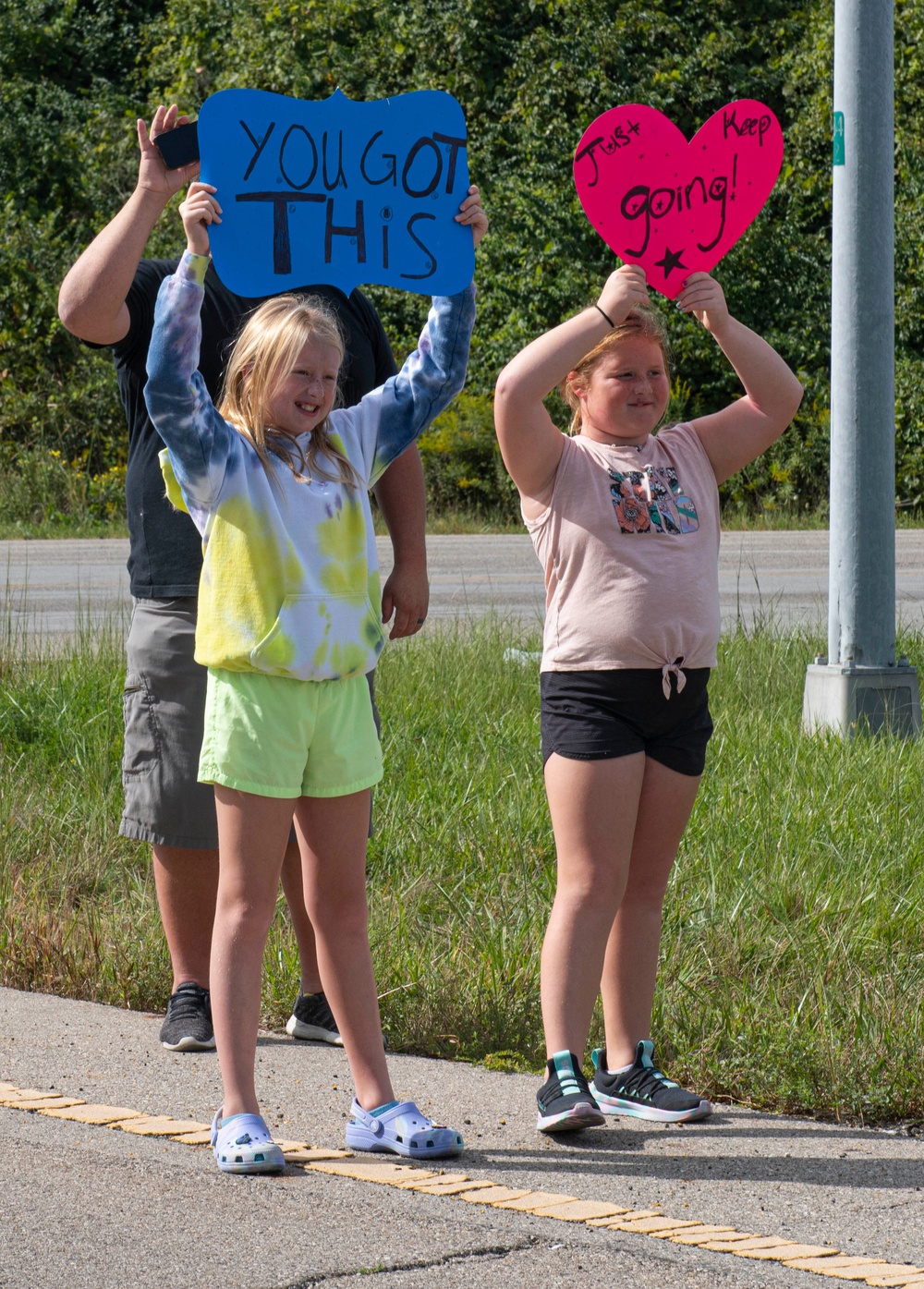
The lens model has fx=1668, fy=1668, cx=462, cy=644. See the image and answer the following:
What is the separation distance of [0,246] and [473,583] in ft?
37.3

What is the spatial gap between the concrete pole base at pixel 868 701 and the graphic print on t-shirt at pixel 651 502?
3.33 m

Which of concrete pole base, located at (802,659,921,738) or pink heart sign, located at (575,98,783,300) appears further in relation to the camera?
concrete pole base, located at (802,659,921,738)

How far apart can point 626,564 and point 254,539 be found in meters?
0.75

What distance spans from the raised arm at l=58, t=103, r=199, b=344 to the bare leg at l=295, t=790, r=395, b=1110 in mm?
Result: 1141

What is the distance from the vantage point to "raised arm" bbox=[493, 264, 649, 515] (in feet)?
10.9

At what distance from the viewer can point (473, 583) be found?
14609 millimetres

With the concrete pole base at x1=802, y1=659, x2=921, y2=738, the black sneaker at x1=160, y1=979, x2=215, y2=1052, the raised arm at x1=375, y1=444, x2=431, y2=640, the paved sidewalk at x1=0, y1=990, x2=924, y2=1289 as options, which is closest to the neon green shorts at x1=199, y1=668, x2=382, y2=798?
the raised arm at x1=375, y1=444, x2=431, y2=640

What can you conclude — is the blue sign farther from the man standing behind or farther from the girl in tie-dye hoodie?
the man standing behind

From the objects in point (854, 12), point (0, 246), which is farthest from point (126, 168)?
point (854, 12)

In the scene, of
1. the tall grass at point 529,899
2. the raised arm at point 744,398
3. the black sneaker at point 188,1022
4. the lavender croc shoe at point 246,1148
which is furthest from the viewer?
the black sneaker at point 188,1022

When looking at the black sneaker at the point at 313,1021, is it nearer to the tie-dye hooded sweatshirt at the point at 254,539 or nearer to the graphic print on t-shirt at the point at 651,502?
the tie-dye hooded sweatshirt at the point at 254,539

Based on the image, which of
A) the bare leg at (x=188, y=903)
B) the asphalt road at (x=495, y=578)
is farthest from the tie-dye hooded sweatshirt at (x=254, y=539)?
the asphalt road at (x=495, y=578)

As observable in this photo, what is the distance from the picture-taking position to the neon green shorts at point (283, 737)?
308 centimetres

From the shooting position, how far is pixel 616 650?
333 centimetres
